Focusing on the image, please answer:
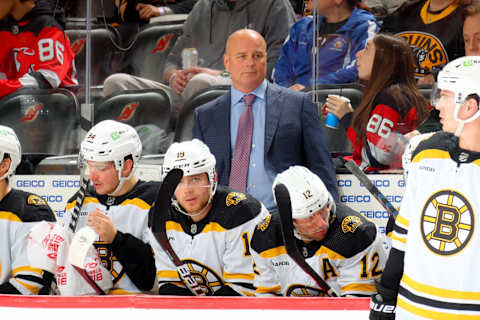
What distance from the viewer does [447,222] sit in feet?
6.40

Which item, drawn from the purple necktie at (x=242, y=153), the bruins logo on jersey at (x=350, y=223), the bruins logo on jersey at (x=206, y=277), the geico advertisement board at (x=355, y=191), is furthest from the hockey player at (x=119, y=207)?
the bruins logo on jersey at (x=350, y=223)

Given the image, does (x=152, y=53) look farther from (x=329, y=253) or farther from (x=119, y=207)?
(x=329, y=253)

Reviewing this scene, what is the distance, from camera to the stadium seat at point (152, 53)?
4645mm

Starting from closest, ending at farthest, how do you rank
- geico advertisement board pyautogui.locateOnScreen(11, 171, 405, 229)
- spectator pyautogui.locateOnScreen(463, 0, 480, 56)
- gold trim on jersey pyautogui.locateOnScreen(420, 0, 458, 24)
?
geico advertisement board pyautogui.locateOnScreen(11, 171, 405, 229), spectator pyautogui.locateOnScreen(463, 0, 480, 56), gold trim on jersey pyautogui.locateOnScreen(420, 0, 458, 24)

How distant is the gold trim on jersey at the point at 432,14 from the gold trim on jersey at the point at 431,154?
2.38 m

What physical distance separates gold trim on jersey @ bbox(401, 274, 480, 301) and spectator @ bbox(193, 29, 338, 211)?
155cm

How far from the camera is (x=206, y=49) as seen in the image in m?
4.53

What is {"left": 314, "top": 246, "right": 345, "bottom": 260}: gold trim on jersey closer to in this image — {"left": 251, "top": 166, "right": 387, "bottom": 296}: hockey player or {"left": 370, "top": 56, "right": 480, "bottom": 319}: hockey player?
{"left": 251, "top": 166, "right": 387, "bottom": 296}: hockey player

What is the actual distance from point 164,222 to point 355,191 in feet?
4.19

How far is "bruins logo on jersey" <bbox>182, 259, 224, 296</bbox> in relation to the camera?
3.14 metres

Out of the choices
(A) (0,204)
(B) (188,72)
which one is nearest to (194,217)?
(A) (0,204)

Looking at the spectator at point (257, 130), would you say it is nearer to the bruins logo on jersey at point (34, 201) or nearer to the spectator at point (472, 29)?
the bruins logo on jersey at point (34, 201)

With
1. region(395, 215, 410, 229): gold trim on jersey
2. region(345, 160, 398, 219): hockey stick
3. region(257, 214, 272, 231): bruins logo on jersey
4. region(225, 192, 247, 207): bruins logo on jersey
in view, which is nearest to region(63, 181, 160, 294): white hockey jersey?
region(225, 192, 247, 207): bruins logo on jersey

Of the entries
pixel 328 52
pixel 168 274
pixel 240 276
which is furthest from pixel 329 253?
pixel 328 52
